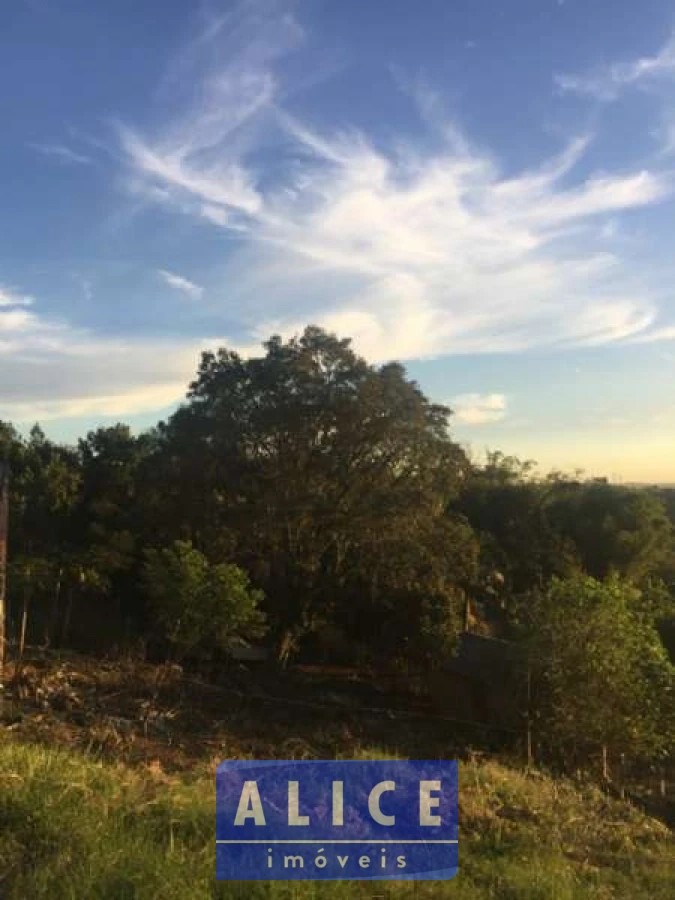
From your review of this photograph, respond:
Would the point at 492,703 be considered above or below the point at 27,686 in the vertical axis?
below

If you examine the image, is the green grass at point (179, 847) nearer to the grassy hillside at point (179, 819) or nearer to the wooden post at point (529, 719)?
the grassy hillside at point (179, 819)

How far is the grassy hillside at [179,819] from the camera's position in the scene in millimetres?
3535

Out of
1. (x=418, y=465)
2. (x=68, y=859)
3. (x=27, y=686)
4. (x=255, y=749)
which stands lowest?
(x=255, y=749)

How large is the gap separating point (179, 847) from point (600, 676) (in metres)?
7.51

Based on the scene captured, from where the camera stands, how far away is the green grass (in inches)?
134

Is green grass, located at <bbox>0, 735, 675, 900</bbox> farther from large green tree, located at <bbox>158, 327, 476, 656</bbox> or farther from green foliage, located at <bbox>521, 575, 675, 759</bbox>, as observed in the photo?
large green tree, located at <bbox>158, 327, 476, 656</bbox>

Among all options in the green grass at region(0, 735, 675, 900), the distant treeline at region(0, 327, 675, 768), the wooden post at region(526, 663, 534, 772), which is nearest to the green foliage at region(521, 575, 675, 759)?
the wooden post at region(526, 663, 534, 772)

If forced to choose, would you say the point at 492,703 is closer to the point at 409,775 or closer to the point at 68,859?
the point at 409,775

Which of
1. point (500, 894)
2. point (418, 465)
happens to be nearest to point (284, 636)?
point (418, 465)

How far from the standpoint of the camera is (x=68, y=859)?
3475 mm

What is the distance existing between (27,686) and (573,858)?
20.3ft

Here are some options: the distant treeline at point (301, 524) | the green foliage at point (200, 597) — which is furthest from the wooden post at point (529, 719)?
the green foliage at point (200, 597)

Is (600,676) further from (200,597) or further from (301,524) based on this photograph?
(301,524)

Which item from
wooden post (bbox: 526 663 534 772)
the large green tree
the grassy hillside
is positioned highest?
the large green tree
